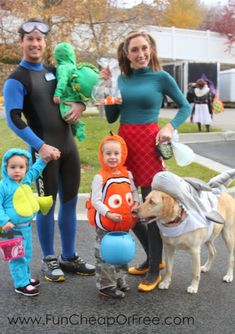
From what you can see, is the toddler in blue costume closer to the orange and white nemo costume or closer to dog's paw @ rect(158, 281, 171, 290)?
the orange and white nemo costume

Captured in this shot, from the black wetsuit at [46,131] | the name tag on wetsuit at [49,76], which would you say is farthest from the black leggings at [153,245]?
the name tag on wetsuit at [49,76]

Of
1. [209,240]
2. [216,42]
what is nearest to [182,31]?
[216,42]

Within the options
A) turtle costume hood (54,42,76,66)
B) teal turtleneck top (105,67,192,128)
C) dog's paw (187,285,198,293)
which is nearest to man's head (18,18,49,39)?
turtle costume hood (54,42,76,66)

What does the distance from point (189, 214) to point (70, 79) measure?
4.73 feet

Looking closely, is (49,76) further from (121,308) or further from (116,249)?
(121,308)

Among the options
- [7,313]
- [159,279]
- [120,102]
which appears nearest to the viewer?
[7,313]

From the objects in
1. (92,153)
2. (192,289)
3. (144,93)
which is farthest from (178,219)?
(92,153)

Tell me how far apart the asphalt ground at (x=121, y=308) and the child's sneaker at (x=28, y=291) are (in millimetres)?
40

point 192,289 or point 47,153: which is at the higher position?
point 47,153

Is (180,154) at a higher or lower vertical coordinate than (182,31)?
lower

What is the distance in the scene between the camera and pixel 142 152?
3.69m

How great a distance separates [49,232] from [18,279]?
48 cm

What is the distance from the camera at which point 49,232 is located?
12.8 feet

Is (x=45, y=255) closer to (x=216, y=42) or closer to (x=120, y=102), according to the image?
(x=120, y=102)
